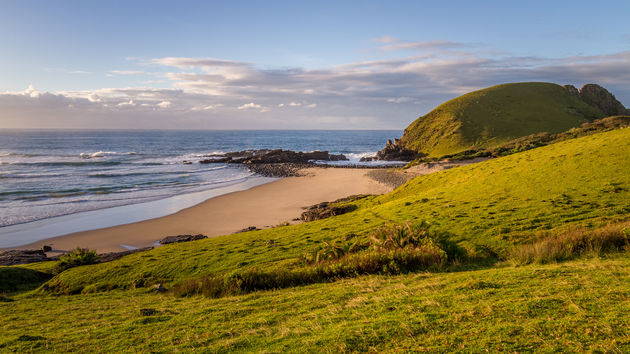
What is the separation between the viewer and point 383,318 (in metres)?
7.17

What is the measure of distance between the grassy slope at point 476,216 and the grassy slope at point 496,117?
62.9 metres

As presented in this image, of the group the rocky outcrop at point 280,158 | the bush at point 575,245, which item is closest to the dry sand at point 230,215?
the bush at point 575,245

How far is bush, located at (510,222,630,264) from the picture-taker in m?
11.4

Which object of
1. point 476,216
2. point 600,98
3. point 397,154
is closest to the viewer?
point 476,216

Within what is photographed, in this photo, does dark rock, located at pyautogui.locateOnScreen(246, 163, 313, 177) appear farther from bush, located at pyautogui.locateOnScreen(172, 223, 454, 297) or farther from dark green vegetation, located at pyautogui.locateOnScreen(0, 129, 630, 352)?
bush, located at pyautogui.locateOnScreen(172, 223, 454, 297)

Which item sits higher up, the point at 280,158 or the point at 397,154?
the point at 397,154

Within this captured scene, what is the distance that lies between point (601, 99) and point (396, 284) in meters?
137

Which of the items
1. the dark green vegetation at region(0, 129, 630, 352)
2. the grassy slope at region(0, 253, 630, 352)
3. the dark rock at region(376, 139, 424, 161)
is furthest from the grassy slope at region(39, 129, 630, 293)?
the dark rock at region(376, 139, 424, 161)

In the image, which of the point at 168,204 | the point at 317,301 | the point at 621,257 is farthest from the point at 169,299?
the point at 168,204

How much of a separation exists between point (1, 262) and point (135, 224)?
38.0 ft

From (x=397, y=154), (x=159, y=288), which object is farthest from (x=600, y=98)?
(x=159, y=288)

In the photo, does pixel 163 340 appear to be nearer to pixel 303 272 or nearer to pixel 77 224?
pixel 303 272

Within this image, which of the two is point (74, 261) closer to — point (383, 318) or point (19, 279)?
point (19, 279)

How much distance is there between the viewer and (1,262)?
67.5 ft
